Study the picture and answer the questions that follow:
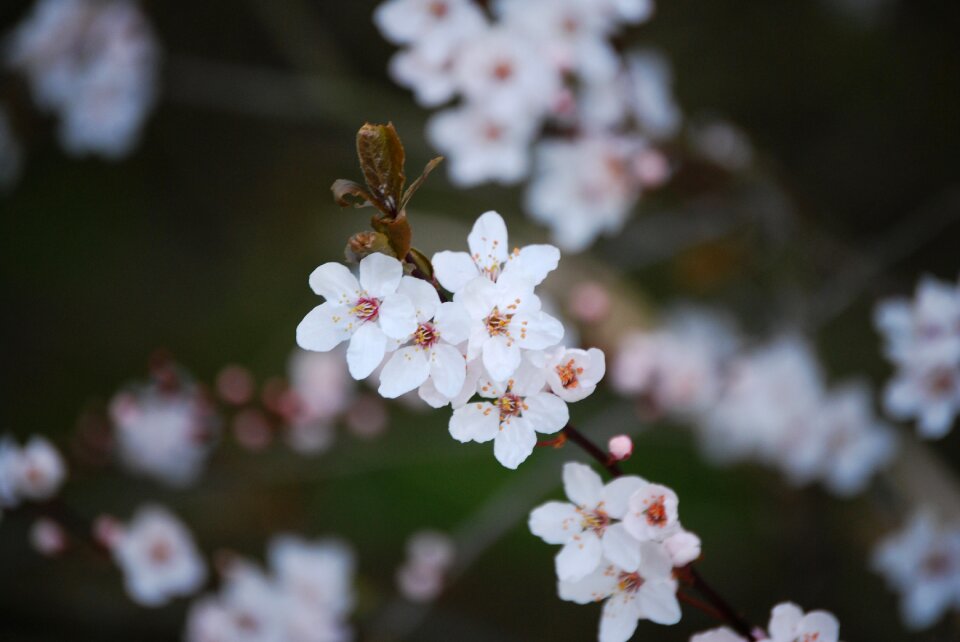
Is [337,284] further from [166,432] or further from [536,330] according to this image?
[166,432]

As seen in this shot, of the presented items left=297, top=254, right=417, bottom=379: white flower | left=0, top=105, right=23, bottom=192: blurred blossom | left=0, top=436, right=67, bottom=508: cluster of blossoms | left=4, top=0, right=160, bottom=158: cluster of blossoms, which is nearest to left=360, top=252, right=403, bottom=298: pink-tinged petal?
left=297, top=254, right=417, bottom=379: white flower

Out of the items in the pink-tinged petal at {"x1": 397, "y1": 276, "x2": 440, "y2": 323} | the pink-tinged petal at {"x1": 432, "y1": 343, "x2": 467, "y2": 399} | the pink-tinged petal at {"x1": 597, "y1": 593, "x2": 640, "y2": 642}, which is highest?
the pink-tinged petal at {"x1": 397, "y1": 276, "x2": 440, "y2": 323}

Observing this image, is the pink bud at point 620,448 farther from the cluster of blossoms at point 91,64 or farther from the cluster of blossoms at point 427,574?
the cluster of blossoms at point 91,64

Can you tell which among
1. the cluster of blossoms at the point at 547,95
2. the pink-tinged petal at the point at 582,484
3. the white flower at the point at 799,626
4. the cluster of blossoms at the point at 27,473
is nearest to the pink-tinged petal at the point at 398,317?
the pink-tinged petal at the point at 582,484

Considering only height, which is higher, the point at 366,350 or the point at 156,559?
the point at 156,559

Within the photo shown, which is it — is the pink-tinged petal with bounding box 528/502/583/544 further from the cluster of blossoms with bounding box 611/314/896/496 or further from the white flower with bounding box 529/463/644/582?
the cluster of blossoms with bounding box 611/314/896/496

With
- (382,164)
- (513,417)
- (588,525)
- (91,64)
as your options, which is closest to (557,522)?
(588,525)
